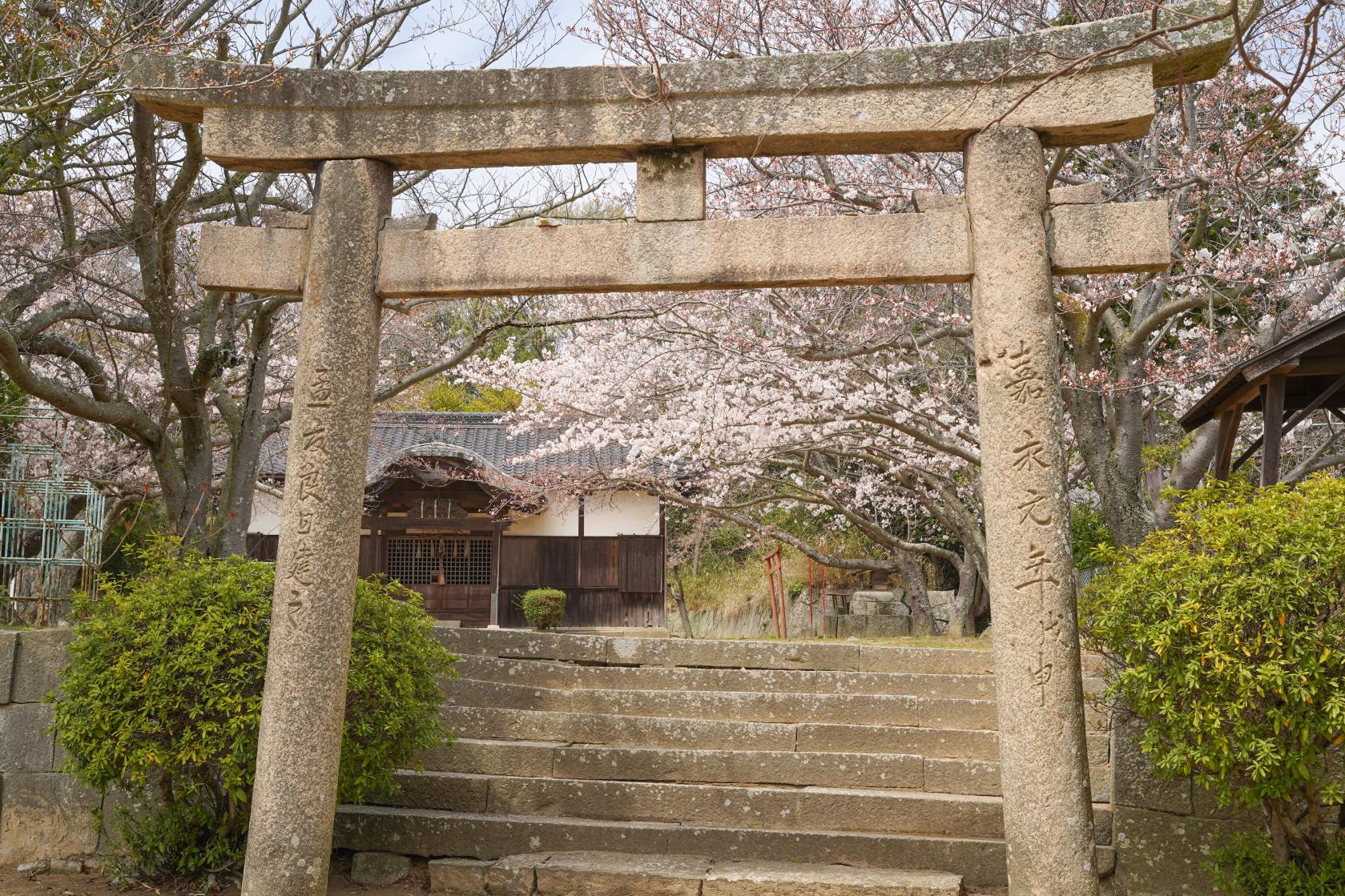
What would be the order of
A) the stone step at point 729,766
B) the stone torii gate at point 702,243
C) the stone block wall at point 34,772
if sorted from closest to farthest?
1. the stone torii gate at point 702,243
2. the stone block wall at point 34,772
3. the stone step at point 729,766

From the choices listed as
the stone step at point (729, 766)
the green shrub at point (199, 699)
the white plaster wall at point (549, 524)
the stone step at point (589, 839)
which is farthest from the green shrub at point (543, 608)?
the green shrub at point (199, 699)

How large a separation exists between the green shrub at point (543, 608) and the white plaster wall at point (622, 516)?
3.19 metres

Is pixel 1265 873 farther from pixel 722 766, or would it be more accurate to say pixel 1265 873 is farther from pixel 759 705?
pixel 759 705

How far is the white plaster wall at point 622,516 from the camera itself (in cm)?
1950

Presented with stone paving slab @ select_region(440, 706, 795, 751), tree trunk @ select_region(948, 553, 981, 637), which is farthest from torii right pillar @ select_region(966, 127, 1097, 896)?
tree trunk @ select_region(948, 553, 981, 637)

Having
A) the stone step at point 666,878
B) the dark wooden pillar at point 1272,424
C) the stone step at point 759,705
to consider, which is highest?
the dark wooden pillar at point 1272,424

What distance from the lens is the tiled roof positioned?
1806 cm

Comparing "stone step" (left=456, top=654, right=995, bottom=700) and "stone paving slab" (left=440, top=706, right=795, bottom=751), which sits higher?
"stone step" (left=456, top=654, right=995, bottom=700)

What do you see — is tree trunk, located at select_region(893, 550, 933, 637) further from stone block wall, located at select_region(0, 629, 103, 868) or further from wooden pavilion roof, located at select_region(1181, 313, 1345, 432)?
stone block wall, located at select_region(0, 629, 103, 868)

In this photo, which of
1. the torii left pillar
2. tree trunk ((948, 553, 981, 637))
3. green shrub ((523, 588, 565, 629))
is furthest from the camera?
green shrub ((523, 588, 565, 629))

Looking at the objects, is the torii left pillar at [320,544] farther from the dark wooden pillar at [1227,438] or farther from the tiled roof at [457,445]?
the tiled roof at [457,445]

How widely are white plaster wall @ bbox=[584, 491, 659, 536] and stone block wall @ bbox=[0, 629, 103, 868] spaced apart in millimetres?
13054

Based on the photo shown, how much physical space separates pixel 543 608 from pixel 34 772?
968cm

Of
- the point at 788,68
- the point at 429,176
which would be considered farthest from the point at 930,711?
the point at 429,176
